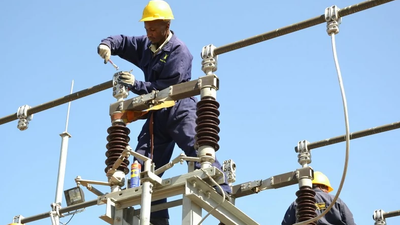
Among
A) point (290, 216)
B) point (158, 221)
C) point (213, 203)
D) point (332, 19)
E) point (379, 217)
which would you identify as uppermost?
point (332, 19)

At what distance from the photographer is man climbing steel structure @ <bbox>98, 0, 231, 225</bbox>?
9.05 meters

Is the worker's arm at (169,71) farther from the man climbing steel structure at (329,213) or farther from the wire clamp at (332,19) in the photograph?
the man climbing steel structure at (329,213)

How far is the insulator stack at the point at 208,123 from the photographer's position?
7.87m

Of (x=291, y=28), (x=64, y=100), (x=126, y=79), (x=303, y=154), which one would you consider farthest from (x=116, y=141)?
(x=303, y=154)

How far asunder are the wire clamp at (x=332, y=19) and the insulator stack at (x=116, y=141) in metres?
2.23

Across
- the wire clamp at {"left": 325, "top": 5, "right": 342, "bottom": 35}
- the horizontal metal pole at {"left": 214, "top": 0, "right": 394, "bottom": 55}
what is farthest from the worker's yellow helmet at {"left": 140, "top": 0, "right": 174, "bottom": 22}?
the wire clamp at {"left": 325, "top": 5, "right": 342, "bottom": 35}

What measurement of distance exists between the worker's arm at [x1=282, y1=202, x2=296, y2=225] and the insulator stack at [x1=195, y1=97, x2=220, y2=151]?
2.97 metres

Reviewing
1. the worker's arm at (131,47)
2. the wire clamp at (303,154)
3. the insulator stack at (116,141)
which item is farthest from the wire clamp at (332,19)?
the worker's arm at (131,47)

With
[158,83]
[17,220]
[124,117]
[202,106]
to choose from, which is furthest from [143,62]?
[17,220]

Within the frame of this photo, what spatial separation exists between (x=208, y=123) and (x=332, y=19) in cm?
157

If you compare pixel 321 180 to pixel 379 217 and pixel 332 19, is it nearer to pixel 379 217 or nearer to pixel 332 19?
pixel 379 217

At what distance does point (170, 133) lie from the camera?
921cm

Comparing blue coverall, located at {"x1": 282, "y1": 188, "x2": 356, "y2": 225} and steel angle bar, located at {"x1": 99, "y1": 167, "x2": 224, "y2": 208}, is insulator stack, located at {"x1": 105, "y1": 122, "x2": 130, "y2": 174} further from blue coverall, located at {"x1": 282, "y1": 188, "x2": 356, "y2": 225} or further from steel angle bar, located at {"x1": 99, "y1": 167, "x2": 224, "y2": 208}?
blue coverall, located at {"x1": 282, "y1": 188, "x2": 356, "y2": 225}

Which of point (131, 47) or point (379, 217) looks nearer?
point (131, 47)
